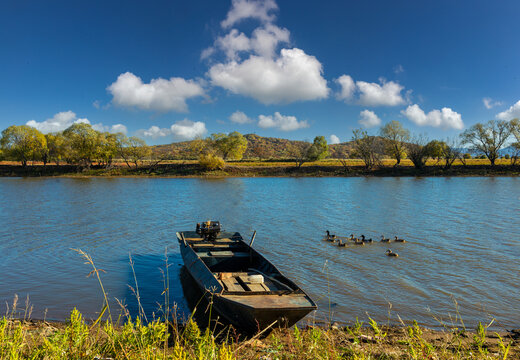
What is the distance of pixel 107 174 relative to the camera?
79812 mm

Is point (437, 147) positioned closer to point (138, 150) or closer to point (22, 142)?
point (138, 150)

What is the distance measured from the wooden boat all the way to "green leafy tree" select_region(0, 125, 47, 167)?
86.7 m

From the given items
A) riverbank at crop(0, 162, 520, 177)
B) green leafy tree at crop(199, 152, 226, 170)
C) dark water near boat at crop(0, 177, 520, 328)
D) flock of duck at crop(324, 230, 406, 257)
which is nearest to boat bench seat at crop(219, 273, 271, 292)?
dark water near boat at crop(0, 177, 520, 328)

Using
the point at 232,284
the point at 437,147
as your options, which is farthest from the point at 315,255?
the point at 437,147

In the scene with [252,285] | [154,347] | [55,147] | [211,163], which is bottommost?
[252,285]

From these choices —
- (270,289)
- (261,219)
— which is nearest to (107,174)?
(261,219)

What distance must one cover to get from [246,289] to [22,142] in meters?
93.7

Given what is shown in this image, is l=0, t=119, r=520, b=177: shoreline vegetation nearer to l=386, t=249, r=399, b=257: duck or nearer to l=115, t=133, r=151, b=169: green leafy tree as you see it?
l=115, t=133, r=151, b=169: green leafy tree

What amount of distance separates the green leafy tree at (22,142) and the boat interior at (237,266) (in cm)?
8516

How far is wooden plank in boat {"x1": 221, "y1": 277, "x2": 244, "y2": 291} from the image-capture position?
30.3 ft

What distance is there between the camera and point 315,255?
15.9m

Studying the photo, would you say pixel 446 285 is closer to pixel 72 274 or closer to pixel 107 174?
pixel 72 274

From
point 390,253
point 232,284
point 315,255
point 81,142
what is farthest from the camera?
point 81,142

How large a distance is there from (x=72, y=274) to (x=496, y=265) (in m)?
17.4
